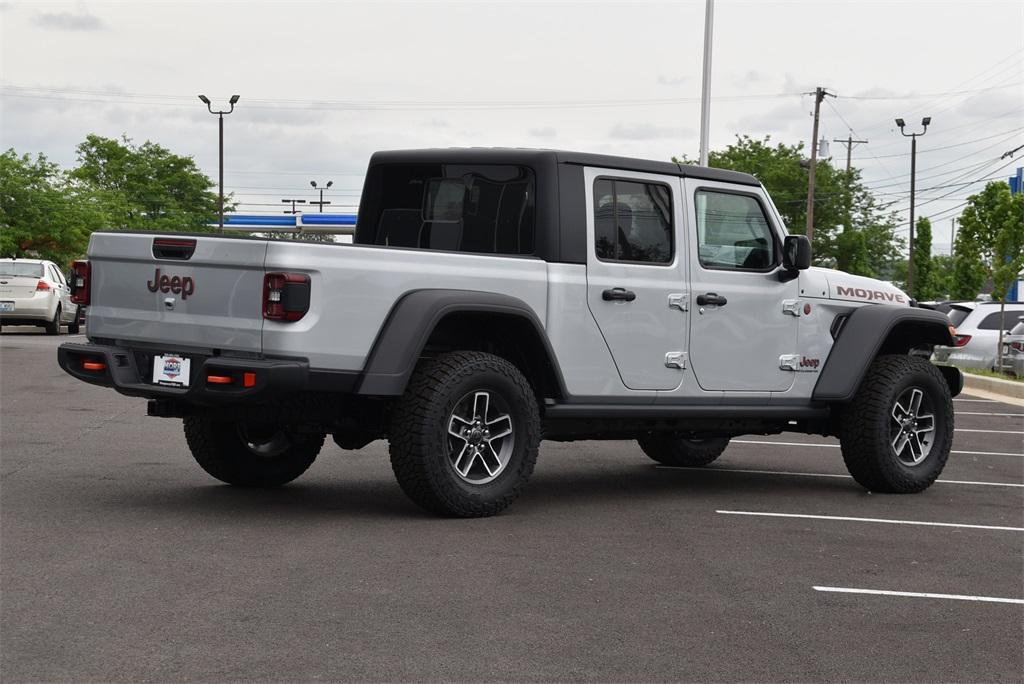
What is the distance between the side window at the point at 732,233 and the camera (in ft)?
30.5

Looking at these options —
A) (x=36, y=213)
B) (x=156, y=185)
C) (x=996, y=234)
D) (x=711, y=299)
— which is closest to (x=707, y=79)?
(x=996, y=234)

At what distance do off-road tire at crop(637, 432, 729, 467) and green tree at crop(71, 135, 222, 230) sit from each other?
63.9 meters

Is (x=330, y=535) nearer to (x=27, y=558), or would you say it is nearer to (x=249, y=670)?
(x=27, y=558)

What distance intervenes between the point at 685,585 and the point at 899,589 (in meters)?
0.98

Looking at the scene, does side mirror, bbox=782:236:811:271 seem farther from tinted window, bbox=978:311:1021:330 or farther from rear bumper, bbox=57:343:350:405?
tinted window, bbox=978:311:1021:330

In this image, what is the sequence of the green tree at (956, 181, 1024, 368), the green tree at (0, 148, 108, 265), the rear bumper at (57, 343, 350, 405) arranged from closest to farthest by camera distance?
the rear bumper at (57, 343, 350, 405)
the green tree at (956, 181, 1024, 368)
the green tree at (0, 148, 108, 265)

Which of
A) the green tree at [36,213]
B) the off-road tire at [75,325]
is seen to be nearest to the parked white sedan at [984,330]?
the off-road tire at [75,325]

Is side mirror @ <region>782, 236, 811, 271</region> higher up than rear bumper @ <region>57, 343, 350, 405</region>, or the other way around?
side mirror @ <region>782, 236, 811, 271</region>

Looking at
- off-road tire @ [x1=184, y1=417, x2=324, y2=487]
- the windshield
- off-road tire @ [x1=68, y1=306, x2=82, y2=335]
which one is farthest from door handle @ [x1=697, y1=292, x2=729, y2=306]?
off-road tire @ [x1=68, y1=306, x2=82, y2=335]

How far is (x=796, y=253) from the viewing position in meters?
9.42

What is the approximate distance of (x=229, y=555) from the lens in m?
6.76

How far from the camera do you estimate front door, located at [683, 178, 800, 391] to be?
30.0ft

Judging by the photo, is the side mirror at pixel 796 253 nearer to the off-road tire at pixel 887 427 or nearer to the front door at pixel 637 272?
the front door at pixel 637 272

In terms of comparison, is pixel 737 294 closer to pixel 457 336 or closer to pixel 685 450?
pixel 457 336
